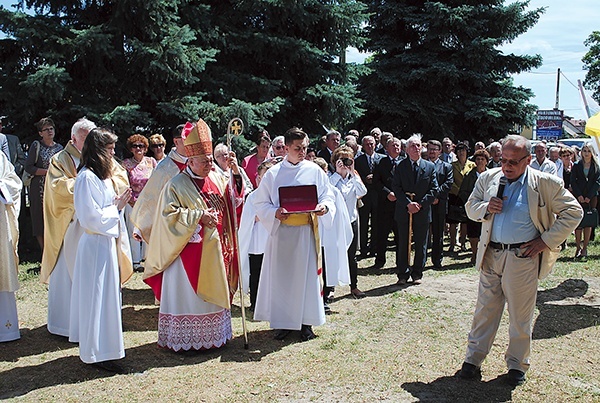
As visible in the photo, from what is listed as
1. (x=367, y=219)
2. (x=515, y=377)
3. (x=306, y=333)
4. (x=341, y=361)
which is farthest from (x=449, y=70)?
(x=515, y=377)

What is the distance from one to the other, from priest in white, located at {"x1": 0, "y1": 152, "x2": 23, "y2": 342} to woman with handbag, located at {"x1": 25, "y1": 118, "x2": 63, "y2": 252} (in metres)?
3.07

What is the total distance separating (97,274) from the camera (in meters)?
5.35

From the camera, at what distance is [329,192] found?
263 inches

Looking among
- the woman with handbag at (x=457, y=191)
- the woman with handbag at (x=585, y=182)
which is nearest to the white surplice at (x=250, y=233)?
the woman with handbag at (x=457, y=191)

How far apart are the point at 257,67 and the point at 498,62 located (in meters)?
10.2

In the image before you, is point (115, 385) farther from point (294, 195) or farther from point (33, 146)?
point (33, 146)

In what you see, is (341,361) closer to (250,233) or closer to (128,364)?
(128,364)

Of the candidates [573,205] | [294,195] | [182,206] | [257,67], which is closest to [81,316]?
[182,206]

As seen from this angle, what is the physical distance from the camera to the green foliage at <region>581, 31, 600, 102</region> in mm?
41500

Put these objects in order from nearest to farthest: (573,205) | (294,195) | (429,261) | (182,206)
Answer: (573,205) → (182,206) → (294,195) → (429,261)

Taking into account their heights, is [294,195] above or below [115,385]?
above

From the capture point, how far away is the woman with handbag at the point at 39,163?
9375mm

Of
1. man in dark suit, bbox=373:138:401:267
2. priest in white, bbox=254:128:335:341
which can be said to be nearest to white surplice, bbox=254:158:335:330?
priest in white, bbox=254:128:335:341

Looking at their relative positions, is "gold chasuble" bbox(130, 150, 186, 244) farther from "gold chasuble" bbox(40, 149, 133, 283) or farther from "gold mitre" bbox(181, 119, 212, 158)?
"gold mitre" bbox(181, 119, 212, 158)
